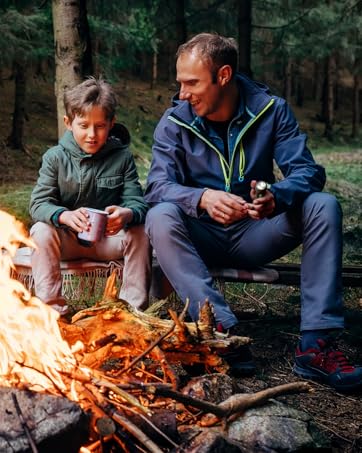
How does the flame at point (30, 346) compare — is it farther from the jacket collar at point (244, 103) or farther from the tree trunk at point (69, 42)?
the tree trunk at point (69, 42)

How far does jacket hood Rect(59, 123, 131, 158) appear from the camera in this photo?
436 cm

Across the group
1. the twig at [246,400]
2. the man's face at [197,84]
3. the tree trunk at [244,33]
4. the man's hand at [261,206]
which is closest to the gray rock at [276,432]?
the twig at [246,400]

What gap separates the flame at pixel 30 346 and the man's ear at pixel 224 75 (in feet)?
6.04

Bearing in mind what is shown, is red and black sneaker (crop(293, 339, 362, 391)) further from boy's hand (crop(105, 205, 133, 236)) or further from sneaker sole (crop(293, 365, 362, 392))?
boy's hand (crop(105, 205, 133, 236))

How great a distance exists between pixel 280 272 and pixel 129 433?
2121 mm

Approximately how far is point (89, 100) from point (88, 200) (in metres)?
0.64

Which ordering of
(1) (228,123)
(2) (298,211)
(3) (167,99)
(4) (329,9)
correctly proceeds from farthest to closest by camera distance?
(3) (167,99)
(4) (329,9)
(1) (228,123)
(2) (298,211)

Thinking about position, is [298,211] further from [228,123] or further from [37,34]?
[37,34]

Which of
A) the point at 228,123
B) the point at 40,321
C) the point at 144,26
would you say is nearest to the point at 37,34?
the point at 144,26

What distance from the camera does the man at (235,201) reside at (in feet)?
12.4

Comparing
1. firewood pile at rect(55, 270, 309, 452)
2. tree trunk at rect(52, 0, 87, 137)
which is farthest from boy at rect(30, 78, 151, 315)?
→ tree trunk at rect(52, 0, 87, 137)

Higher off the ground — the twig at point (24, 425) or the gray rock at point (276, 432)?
the twig at point (24, 425)

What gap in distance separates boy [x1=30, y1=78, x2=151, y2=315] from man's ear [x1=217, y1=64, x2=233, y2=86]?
2.22 ft

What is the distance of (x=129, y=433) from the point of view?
251 centimetres
